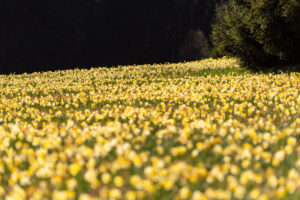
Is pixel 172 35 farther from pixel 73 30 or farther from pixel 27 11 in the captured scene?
pixel 27 11

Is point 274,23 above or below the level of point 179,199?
above

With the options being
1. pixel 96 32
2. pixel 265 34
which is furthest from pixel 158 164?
pixel 96 32

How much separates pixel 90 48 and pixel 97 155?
5178 centimetres

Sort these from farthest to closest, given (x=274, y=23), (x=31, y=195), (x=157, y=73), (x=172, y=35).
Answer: (x=172, y=35), (x=157, y=73), (x=274, y=23), (x=31, y=195)

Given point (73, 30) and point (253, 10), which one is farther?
point (73, 30)

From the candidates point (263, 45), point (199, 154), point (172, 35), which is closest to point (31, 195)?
point (199, 154)

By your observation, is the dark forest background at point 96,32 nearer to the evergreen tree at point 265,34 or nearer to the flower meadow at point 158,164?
the evergreen tree at point 265,34

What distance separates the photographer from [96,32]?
5716cm

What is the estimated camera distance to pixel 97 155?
4074mm

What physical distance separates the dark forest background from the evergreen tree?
115ft

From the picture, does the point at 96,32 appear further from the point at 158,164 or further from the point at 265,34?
the point at 158,164

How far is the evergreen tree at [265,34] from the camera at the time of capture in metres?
13.0

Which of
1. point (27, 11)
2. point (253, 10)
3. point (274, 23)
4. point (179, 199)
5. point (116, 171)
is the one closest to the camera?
point (179, 199)

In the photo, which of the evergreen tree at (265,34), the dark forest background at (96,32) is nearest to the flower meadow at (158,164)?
the evergreen tree at (265,34)
